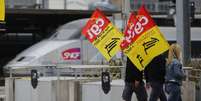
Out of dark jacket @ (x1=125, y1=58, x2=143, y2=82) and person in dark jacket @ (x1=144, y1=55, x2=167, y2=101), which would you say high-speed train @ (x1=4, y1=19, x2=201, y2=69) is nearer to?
dark jacket @ (x1=125, y1=58, x2=143, y2=82)

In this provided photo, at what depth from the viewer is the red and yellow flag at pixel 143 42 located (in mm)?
14117

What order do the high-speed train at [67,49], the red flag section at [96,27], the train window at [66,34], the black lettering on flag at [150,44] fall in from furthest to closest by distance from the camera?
the train window at [66,34], the high-speed train at [67,49], the red flag section at [96,27], the black lettering on flag at [150,44]

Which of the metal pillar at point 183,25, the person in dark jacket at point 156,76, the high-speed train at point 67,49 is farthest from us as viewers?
the high-speed train at point 67,49

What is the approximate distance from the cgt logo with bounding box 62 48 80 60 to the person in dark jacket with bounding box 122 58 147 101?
18.7m

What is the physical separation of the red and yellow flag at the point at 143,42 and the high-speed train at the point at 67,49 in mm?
16911

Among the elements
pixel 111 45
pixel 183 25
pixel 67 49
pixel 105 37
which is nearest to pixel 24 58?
pixel 67 49

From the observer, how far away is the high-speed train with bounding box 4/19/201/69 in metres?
32.9

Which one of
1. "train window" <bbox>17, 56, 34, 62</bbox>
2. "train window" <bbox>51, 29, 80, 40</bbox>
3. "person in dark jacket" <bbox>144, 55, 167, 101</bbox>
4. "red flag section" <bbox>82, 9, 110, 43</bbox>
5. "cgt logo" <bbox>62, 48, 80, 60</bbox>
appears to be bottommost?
"train window" <bbox>17, 56, 34, 62</bbox>

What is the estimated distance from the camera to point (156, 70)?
548 inches

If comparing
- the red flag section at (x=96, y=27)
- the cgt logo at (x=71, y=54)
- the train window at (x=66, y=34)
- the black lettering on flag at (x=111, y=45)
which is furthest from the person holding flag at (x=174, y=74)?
the train window at (x=66, y=34)

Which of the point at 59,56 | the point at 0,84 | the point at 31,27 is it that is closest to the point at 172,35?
the point at 59,56

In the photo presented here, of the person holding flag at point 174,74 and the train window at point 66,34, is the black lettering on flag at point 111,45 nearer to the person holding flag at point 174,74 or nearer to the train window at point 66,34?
the person holding flag at point 174,74

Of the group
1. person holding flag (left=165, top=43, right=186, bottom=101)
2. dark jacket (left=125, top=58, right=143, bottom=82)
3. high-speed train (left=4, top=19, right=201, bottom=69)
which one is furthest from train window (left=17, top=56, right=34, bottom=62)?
person holding flag (left=165, top=43, right=186, bottom=101)

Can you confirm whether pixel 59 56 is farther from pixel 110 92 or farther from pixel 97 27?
pixel 110 92
